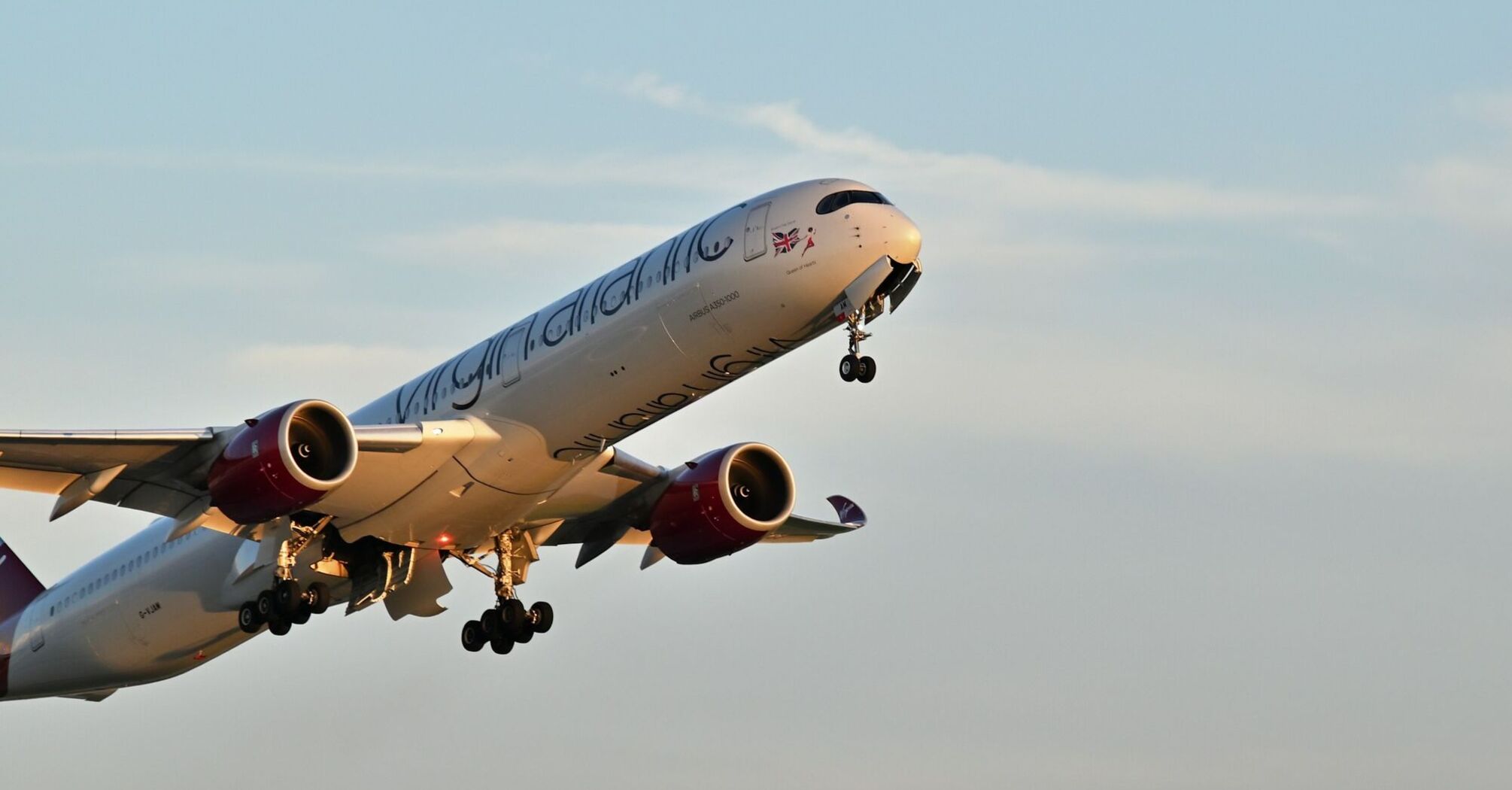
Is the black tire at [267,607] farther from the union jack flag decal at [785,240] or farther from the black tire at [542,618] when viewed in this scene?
the union jack flag decal at [785,240]

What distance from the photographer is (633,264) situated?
37344 mm

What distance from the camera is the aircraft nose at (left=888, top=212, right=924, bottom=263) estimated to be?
3500 cm

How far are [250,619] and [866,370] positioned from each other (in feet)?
41.1

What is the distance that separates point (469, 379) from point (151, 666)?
10.6 meters

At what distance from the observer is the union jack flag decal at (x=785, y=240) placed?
3528 centimetres

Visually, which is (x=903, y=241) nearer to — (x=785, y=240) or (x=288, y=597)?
(x=785, y=240)

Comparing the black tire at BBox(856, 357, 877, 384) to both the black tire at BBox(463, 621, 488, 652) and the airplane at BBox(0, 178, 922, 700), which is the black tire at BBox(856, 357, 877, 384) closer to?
the airplane at BBox(0, 178, 922, 700)

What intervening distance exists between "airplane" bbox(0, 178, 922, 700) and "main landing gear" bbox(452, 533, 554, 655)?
0.13ft

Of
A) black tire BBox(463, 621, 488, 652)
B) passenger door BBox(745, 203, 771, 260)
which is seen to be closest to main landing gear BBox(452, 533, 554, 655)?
black tire BBox(463, 621, 488, 652)

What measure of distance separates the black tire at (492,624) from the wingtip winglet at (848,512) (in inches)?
339

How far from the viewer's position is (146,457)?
38.3 m

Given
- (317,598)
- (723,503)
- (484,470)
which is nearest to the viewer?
(484,470)

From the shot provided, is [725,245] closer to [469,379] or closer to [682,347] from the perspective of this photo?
[682,347]

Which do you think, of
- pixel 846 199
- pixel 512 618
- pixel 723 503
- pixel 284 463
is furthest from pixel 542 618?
pixel 846 199
